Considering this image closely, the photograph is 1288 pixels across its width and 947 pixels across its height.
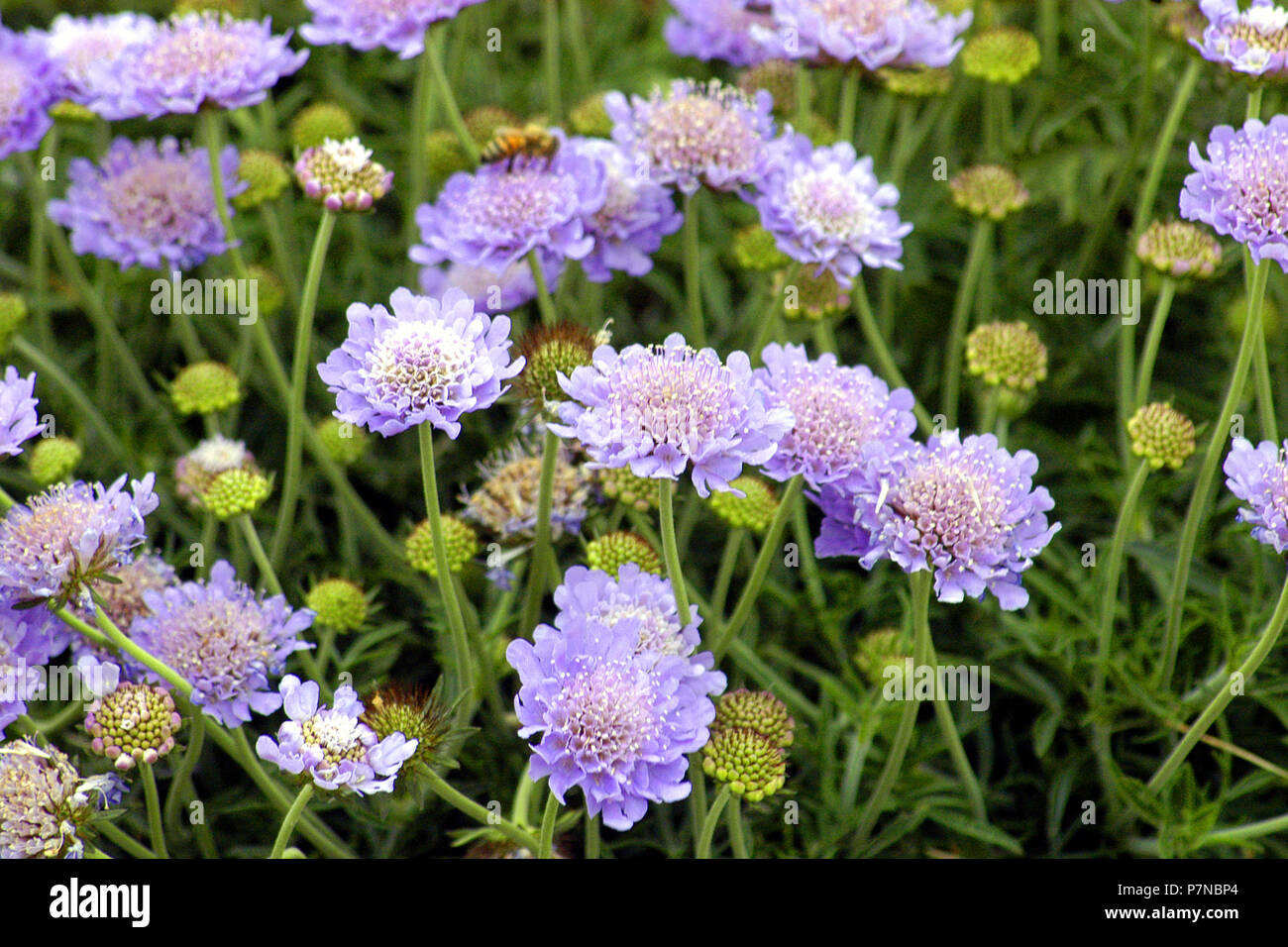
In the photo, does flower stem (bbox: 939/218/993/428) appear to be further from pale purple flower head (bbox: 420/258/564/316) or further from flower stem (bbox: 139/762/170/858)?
flower stem (bbox: 139/762/170/858)

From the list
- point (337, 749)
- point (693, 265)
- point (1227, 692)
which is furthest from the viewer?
point (693, 265)

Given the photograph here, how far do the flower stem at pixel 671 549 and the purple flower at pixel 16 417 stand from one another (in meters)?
1.02

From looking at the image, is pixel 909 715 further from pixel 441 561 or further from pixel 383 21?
pixel 383 21

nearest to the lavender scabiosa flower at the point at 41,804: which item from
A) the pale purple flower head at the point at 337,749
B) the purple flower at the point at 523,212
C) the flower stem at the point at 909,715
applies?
the pale purple flower head at the point at 337,749

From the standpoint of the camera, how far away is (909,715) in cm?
212

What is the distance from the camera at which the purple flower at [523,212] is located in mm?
2424

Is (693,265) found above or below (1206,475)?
above

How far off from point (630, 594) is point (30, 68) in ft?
6.09

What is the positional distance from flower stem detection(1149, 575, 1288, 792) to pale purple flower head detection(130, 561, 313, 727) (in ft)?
5.13

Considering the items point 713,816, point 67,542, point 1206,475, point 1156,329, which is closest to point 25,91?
point 67,542

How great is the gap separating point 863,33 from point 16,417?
1.87 metres

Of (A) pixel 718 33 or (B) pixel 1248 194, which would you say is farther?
(A) pixel 718 33

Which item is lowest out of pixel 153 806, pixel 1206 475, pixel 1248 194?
pixel 153 806
